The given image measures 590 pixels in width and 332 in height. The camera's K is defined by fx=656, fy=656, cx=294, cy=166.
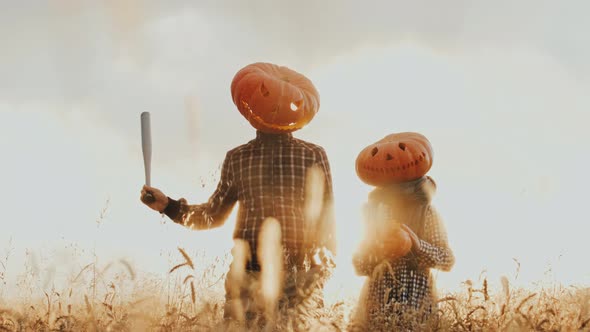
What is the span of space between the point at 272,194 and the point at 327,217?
1.42 feet

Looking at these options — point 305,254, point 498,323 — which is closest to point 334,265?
point 305,254

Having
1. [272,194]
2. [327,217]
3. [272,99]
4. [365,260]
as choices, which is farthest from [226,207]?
[365,260]

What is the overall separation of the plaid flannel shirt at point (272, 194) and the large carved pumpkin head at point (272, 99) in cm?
15

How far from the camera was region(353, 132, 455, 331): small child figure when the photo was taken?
4.59 metres

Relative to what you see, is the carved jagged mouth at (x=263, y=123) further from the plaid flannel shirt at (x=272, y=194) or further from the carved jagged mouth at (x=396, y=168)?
the carved jagged mouth at (x=396, y=168)

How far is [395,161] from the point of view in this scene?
5059 mm

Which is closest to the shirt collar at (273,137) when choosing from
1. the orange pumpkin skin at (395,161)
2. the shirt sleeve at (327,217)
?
the shirt sleeve at (327,217)

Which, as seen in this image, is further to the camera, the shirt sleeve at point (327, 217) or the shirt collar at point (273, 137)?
the shirt collar at point (273, 137)

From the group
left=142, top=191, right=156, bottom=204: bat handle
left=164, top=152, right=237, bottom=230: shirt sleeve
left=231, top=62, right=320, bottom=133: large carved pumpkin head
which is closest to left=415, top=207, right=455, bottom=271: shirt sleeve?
left=231, top=62, right=320, bottom=133: large carved pumpkin head

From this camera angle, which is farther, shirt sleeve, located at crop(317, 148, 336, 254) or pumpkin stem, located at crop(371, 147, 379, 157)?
pumpkin stem, located at crop(371, 147, 379, 157)

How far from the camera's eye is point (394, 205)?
5.01 m

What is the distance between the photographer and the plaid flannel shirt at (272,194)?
4.53m

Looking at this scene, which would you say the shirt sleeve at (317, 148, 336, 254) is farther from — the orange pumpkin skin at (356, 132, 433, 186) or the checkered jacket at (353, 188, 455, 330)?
the orange pumpkin skin at (356, 132, 433, 186)

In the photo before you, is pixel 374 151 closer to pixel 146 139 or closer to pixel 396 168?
pixel 396 168
